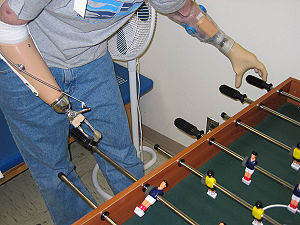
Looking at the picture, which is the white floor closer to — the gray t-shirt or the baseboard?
the baseboard

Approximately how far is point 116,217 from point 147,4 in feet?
2.62

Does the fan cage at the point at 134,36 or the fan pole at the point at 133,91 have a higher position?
the fan cage at the point at 134,36

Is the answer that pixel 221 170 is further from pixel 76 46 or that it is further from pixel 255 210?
pixel 76 46

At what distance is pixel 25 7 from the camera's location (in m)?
0.77

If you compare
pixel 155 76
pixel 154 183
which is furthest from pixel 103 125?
pixel 155 76

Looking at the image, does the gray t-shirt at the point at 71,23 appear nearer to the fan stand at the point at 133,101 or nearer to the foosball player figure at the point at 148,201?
the fan stand at the point at 133,101

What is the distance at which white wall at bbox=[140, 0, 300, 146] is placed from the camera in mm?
1358

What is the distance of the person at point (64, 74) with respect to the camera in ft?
2.81

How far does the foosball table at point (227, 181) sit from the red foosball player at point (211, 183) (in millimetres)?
12

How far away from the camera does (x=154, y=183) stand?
2.81 feet

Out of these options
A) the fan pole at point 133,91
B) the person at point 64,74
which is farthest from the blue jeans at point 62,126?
the fan pole at point 133,91

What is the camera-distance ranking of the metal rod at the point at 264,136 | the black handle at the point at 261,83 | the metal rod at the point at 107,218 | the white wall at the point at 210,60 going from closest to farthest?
the metal rod at the point at 107,218 < the metal rod at the point at 264,136 < the black handle at the point at 261,83 < the white wall at the point at 210,60

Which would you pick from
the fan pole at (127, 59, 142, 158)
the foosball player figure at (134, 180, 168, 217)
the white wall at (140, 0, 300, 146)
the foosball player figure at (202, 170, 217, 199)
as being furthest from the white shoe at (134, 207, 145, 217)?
the white wall at (140, 0, 300, 146)

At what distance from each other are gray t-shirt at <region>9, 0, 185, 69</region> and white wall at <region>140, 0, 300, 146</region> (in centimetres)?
44
